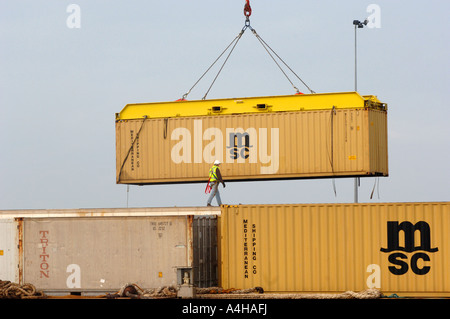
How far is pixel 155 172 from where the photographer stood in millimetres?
34719

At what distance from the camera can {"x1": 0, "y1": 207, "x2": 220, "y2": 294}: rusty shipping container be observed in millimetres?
26578

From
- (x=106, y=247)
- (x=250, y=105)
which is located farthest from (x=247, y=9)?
(x=106, y=247)

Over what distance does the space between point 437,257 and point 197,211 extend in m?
7.20

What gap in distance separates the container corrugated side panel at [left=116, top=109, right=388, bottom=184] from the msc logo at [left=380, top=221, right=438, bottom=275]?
689 cm

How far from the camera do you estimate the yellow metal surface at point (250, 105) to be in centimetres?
3291

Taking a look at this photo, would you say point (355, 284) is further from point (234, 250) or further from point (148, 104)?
point (148, 104)

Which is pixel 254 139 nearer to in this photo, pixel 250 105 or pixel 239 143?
pixel 239 143

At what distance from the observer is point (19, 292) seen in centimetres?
2645

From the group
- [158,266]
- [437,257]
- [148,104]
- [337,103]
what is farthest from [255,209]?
[148,104]

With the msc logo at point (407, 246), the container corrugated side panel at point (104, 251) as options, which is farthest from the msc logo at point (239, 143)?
the msc logo at point (407, 246)

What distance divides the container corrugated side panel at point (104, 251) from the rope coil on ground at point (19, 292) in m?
0.69

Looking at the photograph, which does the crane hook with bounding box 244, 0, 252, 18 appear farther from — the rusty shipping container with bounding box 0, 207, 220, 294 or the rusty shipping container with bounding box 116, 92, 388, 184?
the rusty shipping container with bounding box 0, 207, 220, 294

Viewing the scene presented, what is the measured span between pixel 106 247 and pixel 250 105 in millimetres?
9539
